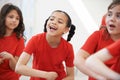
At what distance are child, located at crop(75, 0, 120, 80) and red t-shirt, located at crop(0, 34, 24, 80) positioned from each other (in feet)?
2.11

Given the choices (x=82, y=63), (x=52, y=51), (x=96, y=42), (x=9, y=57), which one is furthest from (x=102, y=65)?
(x=9, y=57)

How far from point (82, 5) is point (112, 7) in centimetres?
149

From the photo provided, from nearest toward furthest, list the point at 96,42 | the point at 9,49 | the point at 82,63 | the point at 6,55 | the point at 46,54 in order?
the point at 82,63
the point at 96,42
the point at 46,54
the point at 6,55
the point at 9,49

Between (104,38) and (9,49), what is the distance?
2.42 ft

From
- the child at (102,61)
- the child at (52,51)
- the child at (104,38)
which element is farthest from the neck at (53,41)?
the child at (102,61)

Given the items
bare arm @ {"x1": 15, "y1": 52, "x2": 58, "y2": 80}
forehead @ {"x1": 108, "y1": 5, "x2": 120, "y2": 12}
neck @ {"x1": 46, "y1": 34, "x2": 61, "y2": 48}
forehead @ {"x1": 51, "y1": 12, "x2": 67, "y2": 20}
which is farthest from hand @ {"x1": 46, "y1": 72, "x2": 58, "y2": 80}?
forehead @ {"x1": 108, "y1": 5, "x2": 120, "y2": 12}

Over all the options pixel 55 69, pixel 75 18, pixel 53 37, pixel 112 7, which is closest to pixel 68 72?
pixel 55 69

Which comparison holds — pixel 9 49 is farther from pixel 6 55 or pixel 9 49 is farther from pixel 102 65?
pixel 102 65

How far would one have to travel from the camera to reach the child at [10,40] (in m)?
1.63

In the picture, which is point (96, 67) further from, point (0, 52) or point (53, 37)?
point (0, 52)

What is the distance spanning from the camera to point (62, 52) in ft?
4.78

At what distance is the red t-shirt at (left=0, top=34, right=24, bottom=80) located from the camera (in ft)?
5.36

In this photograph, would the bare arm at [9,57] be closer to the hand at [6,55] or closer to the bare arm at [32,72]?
the hand at [6,55]

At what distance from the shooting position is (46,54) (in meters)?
1.43
